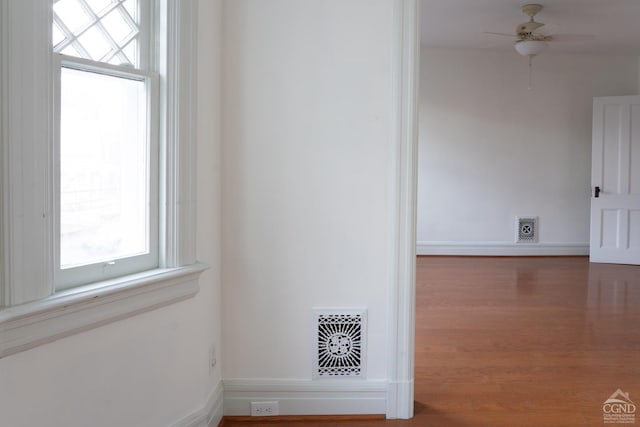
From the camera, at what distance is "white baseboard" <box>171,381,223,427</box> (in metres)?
2.39

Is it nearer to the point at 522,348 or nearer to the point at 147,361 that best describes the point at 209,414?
the point at 147,361

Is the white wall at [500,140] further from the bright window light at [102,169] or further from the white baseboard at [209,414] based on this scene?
the bright window light at [102,169]

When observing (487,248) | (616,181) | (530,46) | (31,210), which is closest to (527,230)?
(487,248)

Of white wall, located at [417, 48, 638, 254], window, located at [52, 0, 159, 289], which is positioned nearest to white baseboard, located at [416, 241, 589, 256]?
white wall, located at [417, 48, 638, 254]

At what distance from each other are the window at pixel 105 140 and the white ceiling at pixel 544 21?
413 centimetres

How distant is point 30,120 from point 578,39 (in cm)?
691

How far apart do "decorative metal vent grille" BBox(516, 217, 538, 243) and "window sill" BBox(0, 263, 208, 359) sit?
→ 21.1ft

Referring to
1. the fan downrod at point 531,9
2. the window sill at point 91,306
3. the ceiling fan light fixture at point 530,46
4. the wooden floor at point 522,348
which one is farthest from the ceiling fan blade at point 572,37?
the window sill at point 91,306

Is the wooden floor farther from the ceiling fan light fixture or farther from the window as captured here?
the ceiling fan light fixture

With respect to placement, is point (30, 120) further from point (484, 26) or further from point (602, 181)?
point (602, 181)

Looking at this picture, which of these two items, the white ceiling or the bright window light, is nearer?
the bright window light

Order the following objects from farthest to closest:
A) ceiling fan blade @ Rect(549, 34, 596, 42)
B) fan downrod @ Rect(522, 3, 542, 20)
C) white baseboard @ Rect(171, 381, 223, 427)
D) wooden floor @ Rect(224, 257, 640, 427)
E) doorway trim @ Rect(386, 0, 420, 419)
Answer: ceiling fan blade @ Rect(549, 34, 596, 42)
fan downrod @ Rect(522, 3, 542, 20)
wooden floor @ Rect(224, 257, 640, 427)
doorway trim @ Rect(386, 0, 420, 419)
white baseboard @ Rect(171, 381, 223, 427)

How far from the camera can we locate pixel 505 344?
3988 mm

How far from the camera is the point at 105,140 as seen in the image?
197 cm
